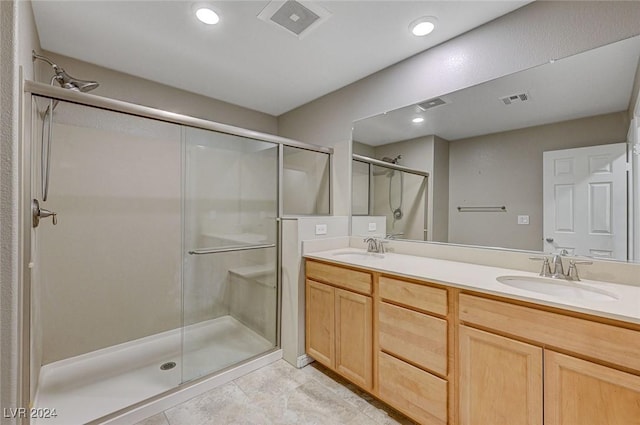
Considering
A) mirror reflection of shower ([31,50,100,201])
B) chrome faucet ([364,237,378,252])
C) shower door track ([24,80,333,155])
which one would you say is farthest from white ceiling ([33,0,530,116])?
chrome faucet ([364,237,378,252])

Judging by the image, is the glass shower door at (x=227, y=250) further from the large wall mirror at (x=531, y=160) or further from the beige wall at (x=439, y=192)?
the beige wall at (x=439, y=192)

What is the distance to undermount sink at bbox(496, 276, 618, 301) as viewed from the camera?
4.18 ft

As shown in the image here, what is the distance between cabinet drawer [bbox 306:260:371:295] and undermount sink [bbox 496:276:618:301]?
72 cm

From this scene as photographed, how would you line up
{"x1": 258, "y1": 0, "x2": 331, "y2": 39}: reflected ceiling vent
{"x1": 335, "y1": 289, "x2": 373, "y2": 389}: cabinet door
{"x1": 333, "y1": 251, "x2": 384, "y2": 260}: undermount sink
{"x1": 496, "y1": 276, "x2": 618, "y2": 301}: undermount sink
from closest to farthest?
{"x1": 496, "y1": 276, "x2": 618, "y2": 301}: undermount sink, {"x1": 258, "y1": 0, "x2": 331, "y2": 39}: reflected ceiling vent, {"x1": 335, "y1": 289, "x2": 373, "y2": 389}: cabinet door, {"x1": 333, "y1": 251, "x2": 384, "y2": 260}: undermount sink

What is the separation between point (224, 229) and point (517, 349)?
6.45 feet

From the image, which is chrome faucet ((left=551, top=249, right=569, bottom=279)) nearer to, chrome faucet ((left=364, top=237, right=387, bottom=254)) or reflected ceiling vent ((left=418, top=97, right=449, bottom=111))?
chrome faucet ((left=364, top=237, right=387, bottom=254))

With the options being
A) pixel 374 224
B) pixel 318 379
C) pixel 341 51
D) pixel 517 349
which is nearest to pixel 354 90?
pixel 341 51

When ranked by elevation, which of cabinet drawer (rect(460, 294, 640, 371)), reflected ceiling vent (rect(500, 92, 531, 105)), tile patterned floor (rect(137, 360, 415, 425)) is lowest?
tile patterned floor (rect(137, 360, 415, 425))

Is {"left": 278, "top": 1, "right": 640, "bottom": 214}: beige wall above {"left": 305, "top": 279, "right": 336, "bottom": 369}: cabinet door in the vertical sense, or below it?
above

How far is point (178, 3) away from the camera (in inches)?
63.9

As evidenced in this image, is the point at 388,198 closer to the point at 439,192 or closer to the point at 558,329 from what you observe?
the point at 439,192

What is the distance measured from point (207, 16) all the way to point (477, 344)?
2.34m

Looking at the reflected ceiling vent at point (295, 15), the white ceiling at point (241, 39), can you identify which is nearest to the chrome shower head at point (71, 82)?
the white ceiling at point (241, 39)

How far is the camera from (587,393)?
1.00m
